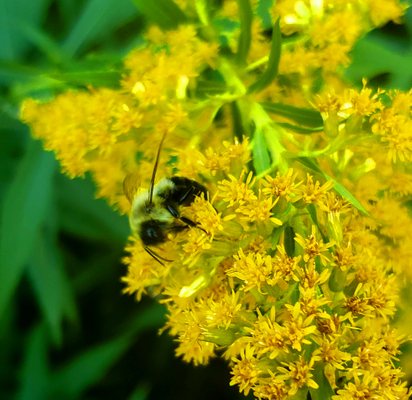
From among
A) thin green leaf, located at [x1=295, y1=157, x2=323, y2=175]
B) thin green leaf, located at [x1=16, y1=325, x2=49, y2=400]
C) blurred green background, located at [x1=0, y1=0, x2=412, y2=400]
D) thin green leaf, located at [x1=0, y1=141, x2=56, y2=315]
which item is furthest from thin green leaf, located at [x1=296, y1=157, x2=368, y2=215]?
thin green leaf, located at [x1=16, y1=325, x2=49, y2=400]

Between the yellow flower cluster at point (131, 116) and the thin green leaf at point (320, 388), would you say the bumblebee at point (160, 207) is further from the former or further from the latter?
the thin green leaf at point (320, 388)

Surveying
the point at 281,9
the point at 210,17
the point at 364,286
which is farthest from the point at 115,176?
the point at 364,286

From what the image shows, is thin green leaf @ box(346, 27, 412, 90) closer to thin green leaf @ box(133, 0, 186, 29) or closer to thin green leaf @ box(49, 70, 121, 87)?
thin green leaf @ box(133, 0, 186, 29)

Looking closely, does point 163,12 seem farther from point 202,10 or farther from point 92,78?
point 92,78

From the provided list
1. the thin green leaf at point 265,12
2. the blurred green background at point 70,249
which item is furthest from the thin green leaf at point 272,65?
the thin green leaf at point 265,12

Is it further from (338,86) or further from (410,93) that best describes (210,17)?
(410,93)

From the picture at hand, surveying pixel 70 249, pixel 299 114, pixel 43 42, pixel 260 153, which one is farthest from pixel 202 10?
pixel 70 249

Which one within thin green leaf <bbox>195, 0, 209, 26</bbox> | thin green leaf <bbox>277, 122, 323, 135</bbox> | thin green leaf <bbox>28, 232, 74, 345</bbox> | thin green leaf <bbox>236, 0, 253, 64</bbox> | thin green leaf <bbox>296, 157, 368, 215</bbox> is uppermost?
thin green leaf <bbox>195, 0, 209, 26</bbox>
